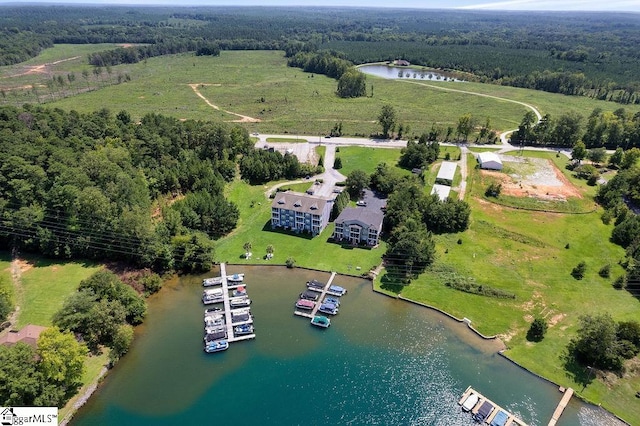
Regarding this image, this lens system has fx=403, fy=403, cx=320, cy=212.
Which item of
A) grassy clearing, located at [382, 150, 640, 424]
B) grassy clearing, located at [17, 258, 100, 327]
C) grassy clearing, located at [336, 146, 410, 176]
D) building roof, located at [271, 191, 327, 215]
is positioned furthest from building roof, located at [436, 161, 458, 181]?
grassy clearing, located at [17, 258, 100, 327]

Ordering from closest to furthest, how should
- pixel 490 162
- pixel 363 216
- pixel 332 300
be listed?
pixel 332 300
pixel 363 216
pixel 490 162

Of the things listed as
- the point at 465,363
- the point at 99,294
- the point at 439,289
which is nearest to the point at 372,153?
the point at 439,289

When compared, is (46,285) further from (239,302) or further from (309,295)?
(309,295)

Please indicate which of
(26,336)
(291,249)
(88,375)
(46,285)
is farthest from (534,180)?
(26,336)

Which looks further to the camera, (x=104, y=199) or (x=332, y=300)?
(x=104, y=199)

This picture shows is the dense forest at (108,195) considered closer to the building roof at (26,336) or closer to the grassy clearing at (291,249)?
the grassy clearing at (291,249)

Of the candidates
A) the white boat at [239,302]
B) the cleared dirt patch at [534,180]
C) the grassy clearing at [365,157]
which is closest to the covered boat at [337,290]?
the white boat at [239,302]

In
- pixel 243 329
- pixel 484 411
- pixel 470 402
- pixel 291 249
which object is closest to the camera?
pixel 484 411
